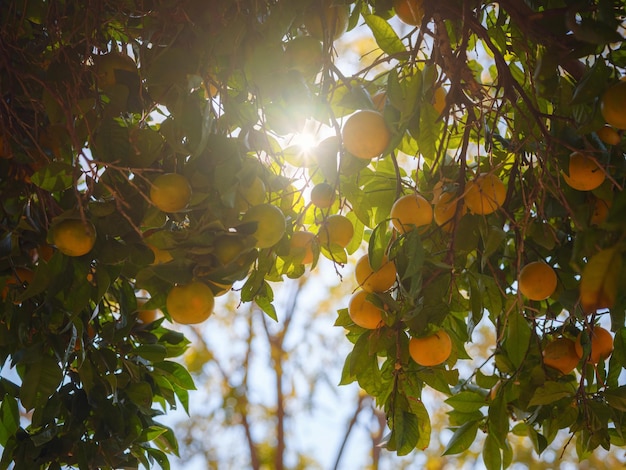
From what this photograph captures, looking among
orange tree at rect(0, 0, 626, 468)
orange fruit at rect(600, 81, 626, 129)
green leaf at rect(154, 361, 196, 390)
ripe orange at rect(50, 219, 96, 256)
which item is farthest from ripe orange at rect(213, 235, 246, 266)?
green leaf at rect(154, 361, 196, 390)

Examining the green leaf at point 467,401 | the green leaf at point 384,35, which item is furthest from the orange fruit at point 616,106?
the green leaf at point 467,401

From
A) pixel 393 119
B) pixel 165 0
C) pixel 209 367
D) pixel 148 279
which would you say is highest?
pixel 209 367

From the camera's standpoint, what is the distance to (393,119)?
740mm

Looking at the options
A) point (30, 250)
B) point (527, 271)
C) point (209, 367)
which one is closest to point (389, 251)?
point (527, 271)

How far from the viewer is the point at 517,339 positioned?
0.88 m

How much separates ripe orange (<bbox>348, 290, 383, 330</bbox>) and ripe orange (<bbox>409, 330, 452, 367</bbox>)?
0.06m

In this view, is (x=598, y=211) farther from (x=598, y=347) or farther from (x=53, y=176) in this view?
(x=53, y=176)

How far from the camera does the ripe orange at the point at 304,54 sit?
74 cm

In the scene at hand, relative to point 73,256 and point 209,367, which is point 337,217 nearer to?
point 73,256

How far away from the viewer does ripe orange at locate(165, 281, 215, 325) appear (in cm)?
65

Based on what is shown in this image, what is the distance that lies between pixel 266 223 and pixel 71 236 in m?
0.21

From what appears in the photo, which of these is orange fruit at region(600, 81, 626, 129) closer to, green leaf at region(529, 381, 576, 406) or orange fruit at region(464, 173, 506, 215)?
orange fruit at region(464, 173, 506, 215)

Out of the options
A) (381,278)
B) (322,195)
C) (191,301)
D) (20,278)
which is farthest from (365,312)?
(20,278)

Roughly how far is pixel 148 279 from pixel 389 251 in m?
0.30
